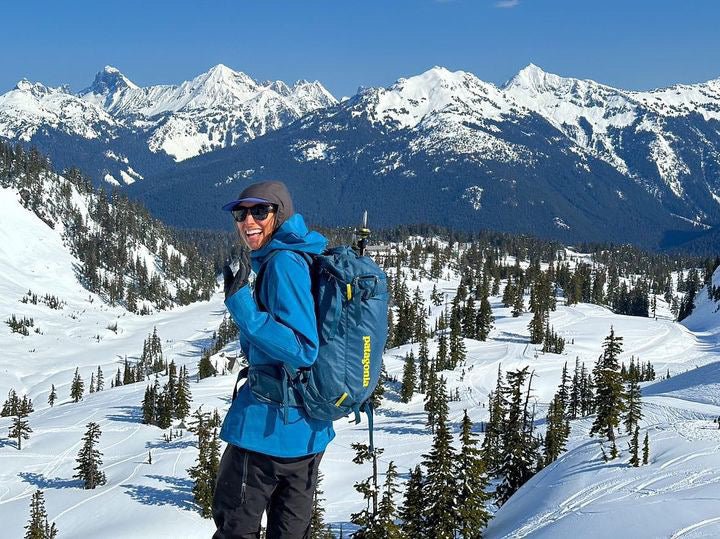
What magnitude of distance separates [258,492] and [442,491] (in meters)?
33.6

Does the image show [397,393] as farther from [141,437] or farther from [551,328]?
[551,328]

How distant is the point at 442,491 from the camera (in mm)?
37375

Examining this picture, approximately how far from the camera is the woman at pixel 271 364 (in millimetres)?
5797

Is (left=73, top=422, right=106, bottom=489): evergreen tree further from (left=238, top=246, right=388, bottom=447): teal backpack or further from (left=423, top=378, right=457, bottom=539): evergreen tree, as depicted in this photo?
(left=238, top=246, right=388, bottom=447): teal backpack

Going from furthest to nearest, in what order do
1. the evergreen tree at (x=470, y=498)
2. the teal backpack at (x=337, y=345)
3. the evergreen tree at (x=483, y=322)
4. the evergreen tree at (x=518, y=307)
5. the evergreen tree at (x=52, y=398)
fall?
the evergreen tree at (x=518, y=307), the evergreen tree at (x=483, y=322), the evergreen tree at (x=52, y=398), the evergreen tree at (x=470, y=498), the teal backpack at (x=337, y=345)

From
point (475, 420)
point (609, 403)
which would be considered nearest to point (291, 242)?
point (609, 403)

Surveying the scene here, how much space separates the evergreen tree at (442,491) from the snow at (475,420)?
2.70 meters

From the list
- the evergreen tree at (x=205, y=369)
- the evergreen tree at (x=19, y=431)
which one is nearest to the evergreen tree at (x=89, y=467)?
the evergreen tree at (x=19, y=431)

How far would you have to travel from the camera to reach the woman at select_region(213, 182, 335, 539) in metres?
5.80

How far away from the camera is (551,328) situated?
510 ft

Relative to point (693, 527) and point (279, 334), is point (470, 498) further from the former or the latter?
point (279, 334)

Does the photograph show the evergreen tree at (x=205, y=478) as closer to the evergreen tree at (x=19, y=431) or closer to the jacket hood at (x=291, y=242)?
the evergreen tree at (x=19, y=431)

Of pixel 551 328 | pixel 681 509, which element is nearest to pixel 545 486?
pixel 681 509

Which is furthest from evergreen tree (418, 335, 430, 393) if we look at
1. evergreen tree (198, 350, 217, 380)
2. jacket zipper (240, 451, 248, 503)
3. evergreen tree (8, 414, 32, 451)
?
jacket zipper (240, 451, 248, 503)
